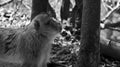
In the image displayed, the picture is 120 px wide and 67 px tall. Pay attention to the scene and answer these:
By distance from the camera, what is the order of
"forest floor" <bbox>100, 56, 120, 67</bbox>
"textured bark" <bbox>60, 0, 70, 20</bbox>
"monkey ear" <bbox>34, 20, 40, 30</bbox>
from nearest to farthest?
"monkey ear" <bbox>34, 20, 40, 30</bbox>, "forest floor" <bbox>100, 56, 120, 67</bbox>, "textured bark" <bbox>60, 0, 70, 20</bbox>

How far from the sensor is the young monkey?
4.43 meters

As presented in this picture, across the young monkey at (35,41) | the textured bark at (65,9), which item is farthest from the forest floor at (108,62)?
the textured bark at (65,9)

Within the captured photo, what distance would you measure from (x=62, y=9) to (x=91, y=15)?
14.8 ft

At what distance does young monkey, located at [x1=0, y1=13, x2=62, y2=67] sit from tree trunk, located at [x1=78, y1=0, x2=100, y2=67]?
519 millimetres

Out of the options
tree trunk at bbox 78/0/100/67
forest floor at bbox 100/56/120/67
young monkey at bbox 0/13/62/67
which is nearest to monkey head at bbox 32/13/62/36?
young monkey at bbox 0/13/62/67

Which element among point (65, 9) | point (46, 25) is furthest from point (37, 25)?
point (65, 9)

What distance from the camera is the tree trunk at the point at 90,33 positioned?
453cm

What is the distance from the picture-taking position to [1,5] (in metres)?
10.2

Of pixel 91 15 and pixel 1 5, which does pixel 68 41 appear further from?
pixel 1 5

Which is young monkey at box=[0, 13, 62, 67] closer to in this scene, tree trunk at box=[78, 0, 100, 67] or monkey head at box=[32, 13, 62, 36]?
monkey head at box=[32, 13, 62, 36]

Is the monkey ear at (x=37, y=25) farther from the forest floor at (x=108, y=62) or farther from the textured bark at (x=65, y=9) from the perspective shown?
the textured bark at (x=65, y=9)

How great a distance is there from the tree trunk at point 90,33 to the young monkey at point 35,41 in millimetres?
519

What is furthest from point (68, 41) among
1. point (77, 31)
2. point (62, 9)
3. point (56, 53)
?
point (62, 9)

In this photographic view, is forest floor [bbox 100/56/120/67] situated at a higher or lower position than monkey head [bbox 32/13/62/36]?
lower
